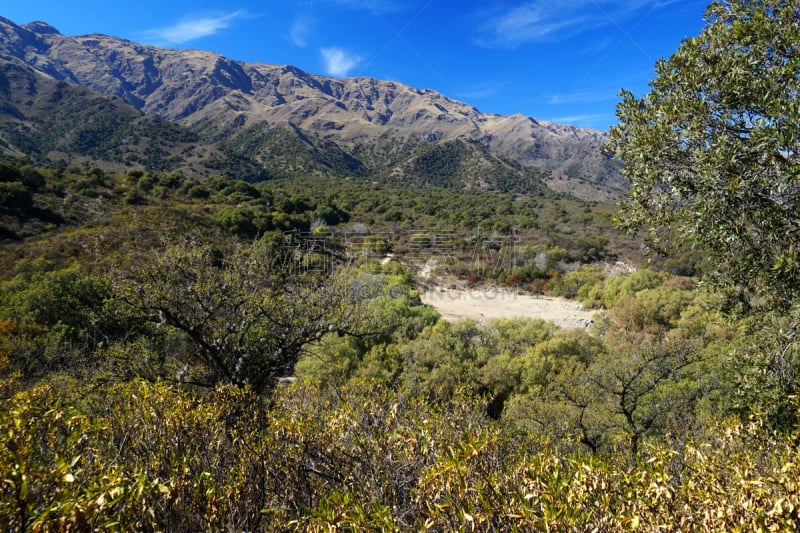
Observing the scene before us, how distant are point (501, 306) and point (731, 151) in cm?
1877

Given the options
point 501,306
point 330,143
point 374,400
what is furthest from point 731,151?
point 330,143

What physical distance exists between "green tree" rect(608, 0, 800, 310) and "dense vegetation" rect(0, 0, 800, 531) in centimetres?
7

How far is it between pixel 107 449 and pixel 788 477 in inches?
218

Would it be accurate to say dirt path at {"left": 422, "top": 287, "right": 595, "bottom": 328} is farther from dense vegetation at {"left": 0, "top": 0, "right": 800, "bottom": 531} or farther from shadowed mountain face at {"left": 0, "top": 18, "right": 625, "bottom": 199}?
shadowed mountain face at {"left": 0, "top": 18, "right": 625, "bottom": 199}

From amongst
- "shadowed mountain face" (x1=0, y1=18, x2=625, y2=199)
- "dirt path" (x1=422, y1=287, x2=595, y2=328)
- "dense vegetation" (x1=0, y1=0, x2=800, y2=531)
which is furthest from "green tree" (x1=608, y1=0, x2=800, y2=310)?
"shadowed mountain face" (x1=0, y1=18, x2=625, y2=199)

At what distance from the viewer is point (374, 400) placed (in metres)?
4.87

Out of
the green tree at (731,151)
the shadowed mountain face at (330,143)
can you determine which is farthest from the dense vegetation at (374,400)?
the shadowed mountain face at (330,143)

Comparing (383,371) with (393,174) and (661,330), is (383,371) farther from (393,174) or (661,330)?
(393,174)

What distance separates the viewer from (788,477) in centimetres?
254

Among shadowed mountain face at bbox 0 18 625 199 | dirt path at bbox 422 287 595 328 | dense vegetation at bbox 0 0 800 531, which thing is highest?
shadowed mountain face at bbox 0 18 625 199

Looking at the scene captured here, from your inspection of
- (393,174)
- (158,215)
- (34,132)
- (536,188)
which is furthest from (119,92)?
(158,215)

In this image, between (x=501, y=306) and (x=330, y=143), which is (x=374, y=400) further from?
(x=330, y=143)

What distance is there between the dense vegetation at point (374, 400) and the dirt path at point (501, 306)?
1.79 metres

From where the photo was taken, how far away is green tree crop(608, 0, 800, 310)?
411 cm
